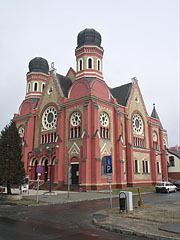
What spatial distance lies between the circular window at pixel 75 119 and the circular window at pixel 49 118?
16.1 feet

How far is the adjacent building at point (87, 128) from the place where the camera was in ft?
107

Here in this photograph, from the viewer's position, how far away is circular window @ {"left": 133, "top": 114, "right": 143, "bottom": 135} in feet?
143

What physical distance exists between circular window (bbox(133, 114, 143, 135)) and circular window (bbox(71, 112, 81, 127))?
13.4 meters

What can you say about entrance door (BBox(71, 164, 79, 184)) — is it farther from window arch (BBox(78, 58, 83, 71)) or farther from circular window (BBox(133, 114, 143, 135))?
window arch (BBox(78, 58, 83, 71))

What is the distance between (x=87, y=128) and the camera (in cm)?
3194

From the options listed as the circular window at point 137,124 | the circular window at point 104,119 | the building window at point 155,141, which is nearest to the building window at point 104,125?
the circular window at point 104,119

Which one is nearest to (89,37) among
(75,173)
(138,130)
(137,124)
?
(137,124)

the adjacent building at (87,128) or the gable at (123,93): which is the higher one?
the gable at (123,93)

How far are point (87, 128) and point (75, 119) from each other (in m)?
4.05

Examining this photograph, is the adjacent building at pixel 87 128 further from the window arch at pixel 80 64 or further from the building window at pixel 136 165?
the building window at pixel 136 165

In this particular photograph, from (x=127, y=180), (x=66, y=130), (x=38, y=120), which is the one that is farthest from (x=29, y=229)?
(x=38, y=120)

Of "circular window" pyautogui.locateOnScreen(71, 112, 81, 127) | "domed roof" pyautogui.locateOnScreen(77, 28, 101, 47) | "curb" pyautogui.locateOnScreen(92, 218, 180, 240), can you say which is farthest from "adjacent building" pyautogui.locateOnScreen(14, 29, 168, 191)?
"curb" pyautogui.locateOnScreen(92, 218, 180, 240)

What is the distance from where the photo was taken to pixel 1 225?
10.1m

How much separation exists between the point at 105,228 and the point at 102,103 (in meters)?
26.7
